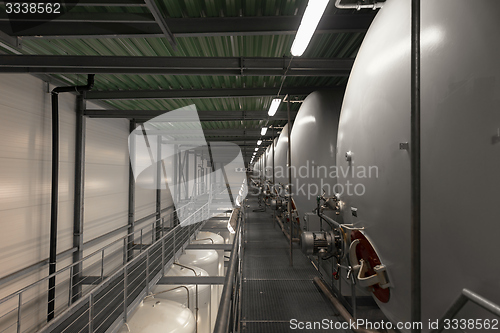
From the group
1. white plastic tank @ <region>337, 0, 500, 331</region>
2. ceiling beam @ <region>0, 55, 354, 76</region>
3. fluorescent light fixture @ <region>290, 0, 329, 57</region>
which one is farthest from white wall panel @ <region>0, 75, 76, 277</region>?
white plastic tank @ <region>337, 0, 500, 331</region>

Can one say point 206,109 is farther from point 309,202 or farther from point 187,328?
point 187,328

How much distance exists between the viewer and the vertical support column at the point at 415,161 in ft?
2.92

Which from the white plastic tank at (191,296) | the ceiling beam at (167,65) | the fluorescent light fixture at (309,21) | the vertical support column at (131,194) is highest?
the ceiling beam at (167,65)

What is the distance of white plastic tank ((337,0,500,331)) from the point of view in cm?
85

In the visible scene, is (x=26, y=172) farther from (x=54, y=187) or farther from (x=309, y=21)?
(x=309, y=21)

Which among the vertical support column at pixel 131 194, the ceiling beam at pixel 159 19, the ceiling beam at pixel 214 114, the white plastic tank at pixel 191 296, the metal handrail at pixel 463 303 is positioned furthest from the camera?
the vertical support column at pixel 131 194

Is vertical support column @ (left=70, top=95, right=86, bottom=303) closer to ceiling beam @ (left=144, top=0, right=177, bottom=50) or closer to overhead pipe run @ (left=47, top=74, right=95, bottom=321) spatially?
overhead pipe run @ (left=47, top=74, right=95, bottom=321)

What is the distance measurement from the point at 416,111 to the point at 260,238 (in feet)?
17.6

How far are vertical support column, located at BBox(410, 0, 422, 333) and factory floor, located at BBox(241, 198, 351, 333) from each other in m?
1.81

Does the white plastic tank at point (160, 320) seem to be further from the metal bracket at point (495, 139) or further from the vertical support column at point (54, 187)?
the metal bracket at point (495, 139)

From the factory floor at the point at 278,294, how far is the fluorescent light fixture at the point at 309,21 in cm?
265

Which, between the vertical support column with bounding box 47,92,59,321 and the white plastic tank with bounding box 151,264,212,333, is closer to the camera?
the vertical support column with bounding box 47,92,59,321

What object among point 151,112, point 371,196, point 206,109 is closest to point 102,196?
point 151,112

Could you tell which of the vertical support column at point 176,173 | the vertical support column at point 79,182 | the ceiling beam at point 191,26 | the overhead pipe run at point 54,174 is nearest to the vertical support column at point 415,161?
the ceiling beam at point 191,26
